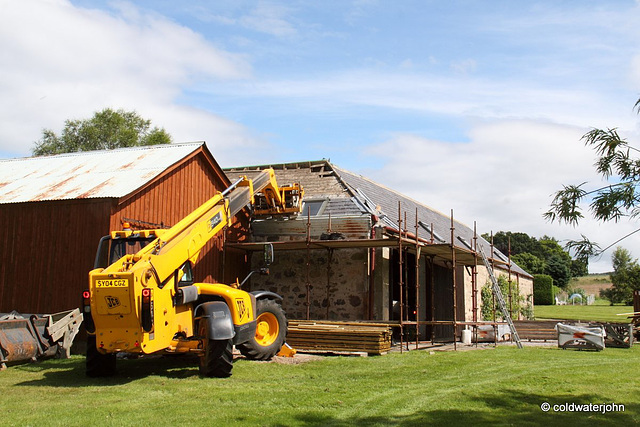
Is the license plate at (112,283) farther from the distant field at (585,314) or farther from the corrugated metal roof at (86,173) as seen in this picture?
the distant field at (585,314)

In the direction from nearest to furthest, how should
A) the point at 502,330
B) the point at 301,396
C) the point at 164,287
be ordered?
the point at 301,396
the point at 164,287
the point at 502,330

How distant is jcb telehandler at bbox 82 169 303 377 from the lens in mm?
9586

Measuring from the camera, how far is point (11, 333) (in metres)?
12.1

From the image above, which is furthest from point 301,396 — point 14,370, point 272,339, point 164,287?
point 14,370

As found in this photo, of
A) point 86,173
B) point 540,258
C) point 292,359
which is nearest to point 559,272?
point 540,258

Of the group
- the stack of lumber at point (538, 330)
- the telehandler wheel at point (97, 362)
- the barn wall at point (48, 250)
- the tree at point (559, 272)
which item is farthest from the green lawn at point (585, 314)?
the tree at point (559, 272)

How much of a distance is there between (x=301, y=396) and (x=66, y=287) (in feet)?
26.6

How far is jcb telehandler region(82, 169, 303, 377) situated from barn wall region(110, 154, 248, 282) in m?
3.42

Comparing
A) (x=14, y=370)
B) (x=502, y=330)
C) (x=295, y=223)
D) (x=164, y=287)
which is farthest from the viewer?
(x=502, y=330)

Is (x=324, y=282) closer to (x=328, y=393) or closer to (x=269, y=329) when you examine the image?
(x=269, y=329)

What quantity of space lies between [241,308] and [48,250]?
20.8 ft

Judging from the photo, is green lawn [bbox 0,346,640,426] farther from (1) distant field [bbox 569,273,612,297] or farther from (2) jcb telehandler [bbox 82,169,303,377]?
(1) distant field [bbox 569,273,612,297]

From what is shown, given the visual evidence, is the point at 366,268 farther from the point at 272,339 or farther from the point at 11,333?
the point at 11,333

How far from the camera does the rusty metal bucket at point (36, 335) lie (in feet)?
39.2
